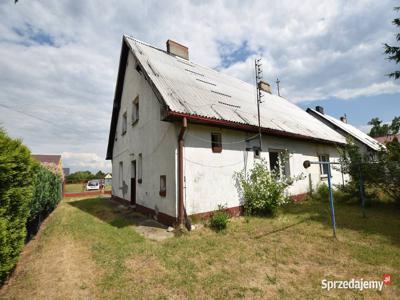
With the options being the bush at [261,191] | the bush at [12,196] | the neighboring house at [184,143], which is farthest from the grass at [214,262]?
the neighboring house at [184,143]

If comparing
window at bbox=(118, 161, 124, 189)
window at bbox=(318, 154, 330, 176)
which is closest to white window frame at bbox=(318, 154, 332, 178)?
window at bbox=(318, 154, 330, 176)

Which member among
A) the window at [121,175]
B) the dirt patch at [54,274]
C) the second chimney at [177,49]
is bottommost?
the dirt patch at [54,274]

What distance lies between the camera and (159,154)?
7449mm

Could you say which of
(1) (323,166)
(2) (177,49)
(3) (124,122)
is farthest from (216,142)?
(1) (323,166)

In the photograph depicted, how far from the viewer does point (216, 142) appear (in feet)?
24.4

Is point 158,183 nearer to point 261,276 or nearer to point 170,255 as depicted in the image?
point 170,255

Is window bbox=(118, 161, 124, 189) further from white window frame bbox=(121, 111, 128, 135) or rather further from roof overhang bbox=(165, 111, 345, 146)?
roof overhang bbox=(165, 111, 345, 146)

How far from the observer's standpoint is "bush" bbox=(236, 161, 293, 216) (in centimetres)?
741

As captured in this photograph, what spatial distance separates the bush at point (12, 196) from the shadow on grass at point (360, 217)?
7544 millimetres

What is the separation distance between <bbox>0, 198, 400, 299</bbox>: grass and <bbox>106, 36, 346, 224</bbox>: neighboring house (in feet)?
4.13

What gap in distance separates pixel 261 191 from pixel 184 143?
3.21 metres

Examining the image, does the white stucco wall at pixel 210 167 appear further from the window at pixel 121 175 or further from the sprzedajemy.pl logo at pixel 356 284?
the window at pixel 121 175

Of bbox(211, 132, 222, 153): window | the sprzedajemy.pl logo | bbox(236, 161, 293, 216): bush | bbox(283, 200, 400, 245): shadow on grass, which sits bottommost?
the sprzedajemy.pl logo

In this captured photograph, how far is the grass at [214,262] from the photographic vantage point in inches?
134
